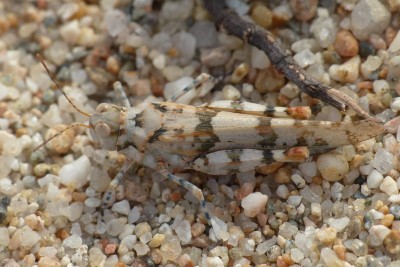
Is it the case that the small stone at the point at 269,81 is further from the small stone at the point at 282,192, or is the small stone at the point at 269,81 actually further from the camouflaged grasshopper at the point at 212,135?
the small stone at the point at 282,192

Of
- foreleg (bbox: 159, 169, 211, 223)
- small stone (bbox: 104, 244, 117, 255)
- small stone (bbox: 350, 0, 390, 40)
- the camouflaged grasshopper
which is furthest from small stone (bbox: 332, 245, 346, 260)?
small stone (bbox: 350, 0, 390, 40)

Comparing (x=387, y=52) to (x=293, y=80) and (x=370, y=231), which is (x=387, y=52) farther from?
(x=370, y=231)

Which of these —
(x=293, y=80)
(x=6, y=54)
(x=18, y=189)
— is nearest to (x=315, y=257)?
(x=293, y=80)

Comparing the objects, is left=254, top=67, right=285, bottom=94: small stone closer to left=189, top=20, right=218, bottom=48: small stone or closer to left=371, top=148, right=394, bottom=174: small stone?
left=189, top=20, right=218, bottom=48: small stone

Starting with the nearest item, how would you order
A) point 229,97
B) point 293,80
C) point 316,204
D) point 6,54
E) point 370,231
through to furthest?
1. point 370,231
2. point 316,204
3. point 293,80
4. point 229,97
5. point 6,54

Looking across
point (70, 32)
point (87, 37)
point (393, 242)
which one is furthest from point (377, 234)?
point (70, 32)

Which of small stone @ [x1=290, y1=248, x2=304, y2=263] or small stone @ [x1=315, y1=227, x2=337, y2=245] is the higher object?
small stone @ [x1=315, y1=227, x2=337, y2=245]
